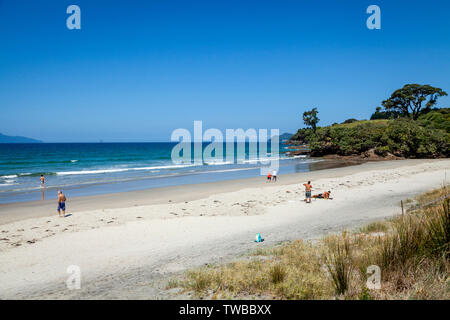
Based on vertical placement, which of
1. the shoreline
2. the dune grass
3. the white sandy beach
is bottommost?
the shoreline

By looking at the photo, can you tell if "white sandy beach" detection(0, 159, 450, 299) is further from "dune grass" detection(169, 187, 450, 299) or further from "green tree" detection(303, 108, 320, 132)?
"green tree" detection(303, 108, 320, 132)

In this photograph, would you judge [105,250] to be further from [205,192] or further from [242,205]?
[205,192]

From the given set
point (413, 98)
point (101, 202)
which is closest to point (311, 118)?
point (413, 98)

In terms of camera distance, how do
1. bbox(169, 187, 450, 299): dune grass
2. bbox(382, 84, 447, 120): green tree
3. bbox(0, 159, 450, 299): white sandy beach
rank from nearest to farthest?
bbox(169, 187, 450, 299): dune grass
bbox(0, 159, 450, 299): white sandy beach
bbox(382, 84, 447, 120): green tree

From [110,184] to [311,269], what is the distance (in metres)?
25.3

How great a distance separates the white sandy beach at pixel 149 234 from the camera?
258 inches

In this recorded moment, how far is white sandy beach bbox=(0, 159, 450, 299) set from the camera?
6562 millimetres

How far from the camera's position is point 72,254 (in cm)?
865

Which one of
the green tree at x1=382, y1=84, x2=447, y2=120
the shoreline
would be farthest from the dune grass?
the green tree at x1=382, y1=84, x2=447, y2=120

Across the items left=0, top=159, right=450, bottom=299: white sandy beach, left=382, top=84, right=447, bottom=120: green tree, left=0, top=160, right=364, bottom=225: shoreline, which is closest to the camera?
left=0, top=159, right=450, bottom=299: white sandy beach

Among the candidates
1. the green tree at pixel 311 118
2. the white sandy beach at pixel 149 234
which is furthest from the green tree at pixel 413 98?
the white sandy beach at pixel 149 234

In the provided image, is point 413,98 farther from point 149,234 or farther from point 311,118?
point 149,234

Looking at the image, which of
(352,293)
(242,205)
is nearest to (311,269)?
(352,293)
